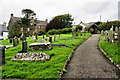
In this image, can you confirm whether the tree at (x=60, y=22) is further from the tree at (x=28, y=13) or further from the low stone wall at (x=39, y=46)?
the low stone wall at (x=39, y=46)

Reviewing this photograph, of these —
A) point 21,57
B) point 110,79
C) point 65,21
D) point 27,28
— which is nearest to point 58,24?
point 65,21

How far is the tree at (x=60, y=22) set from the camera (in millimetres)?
43750

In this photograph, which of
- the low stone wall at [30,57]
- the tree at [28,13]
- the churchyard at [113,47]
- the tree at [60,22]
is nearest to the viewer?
the churchyard at [113,47]

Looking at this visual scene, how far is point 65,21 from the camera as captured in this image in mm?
48375

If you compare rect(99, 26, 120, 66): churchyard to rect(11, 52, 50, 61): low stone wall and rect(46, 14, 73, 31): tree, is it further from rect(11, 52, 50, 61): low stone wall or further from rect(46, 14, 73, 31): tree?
rect(46, 14, 73, 31): tree

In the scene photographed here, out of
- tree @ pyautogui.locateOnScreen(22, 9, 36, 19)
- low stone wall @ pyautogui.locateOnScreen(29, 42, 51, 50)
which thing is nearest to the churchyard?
low stone wall @ pyautogui.locateOnScreen(29, 42, 51, 50)

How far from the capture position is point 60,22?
1747 inches

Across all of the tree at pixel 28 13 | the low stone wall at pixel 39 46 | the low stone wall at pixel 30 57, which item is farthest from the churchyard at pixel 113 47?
the tree at pixel 28 13

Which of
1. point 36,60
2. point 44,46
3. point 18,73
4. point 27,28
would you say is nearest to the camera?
point 18,73

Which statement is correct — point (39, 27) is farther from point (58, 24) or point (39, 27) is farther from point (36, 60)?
point (36, 60)

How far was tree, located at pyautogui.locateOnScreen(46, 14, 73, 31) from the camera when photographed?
43750 mm

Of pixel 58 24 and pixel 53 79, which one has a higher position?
pixel 58 24

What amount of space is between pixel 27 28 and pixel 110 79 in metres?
40.4

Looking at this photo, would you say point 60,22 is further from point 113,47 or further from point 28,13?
point 113,47
